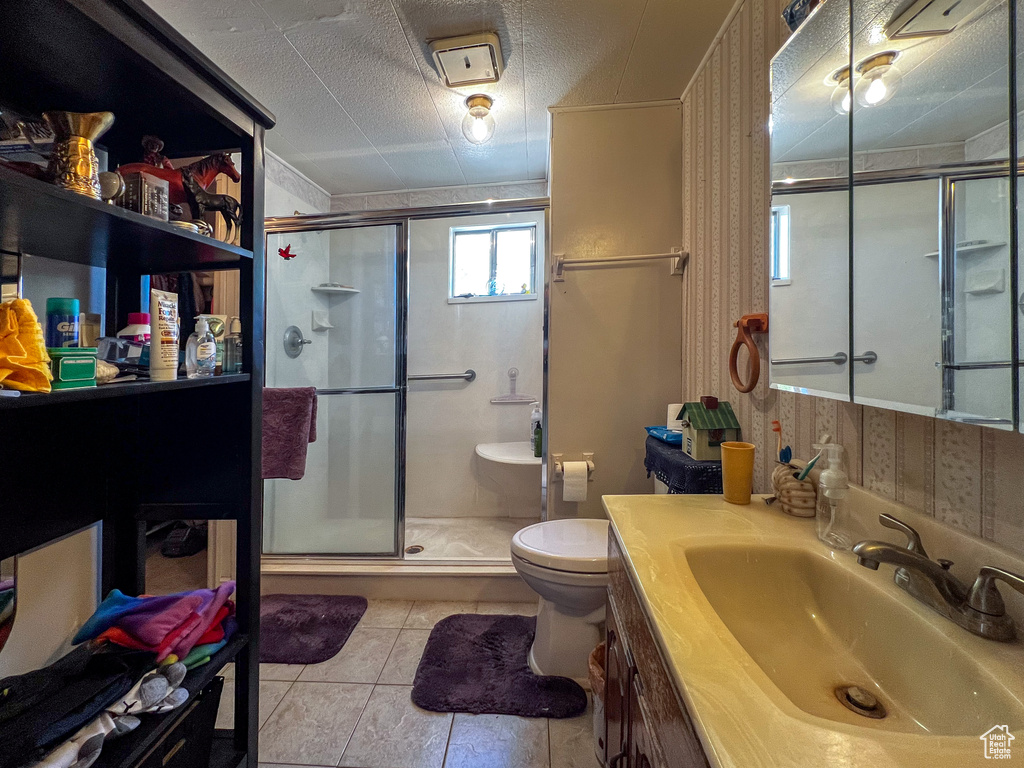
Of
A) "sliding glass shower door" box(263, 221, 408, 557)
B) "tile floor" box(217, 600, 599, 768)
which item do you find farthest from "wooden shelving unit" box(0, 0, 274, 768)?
"sliding glass shower door" box(263, 221, 408, 557)

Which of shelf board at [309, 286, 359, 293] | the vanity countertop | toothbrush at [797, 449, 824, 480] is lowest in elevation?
the vanity countertop

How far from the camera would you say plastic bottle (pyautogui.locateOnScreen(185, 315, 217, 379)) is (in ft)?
2.81

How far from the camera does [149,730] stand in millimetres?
699

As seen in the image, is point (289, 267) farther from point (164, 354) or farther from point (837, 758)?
point (837, 758)

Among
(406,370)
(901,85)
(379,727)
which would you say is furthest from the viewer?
(406,370)

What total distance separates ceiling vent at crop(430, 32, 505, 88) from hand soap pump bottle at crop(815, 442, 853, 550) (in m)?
1.69

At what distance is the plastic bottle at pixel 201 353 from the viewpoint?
2.81 ft

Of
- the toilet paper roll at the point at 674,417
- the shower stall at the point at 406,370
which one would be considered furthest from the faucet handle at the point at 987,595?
the shower stall at the point at 406,370

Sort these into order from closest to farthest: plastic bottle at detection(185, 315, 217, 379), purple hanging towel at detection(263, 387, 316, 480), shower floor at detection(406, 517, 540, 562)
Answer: plastic bottle at detection(185, 315, 217, 379) → purple hanging towel at detection(263, 387, 316, 480) → shower floor at detection(406, 517, 540, 562)

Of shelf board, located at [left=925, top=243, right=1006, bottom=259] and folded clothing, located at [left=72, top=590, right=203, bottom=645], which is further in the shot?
folded clothing, located at [left=72, top=590, right=203, bottom=645]

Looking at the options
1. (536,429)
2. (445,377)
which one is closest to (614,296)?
(536,429)

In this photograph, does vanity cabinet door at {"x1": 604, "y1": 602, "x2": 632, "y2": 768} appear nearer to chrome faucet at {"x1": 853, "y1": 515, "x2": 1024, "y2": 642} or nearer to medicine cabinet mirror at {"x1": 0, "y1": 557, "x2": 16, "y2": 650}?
Result: chrome faucet at {"x1": 853, "y1": 515, "x2": 1024, "y2": 642}

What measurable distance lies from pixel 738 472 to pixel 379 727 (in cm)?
132

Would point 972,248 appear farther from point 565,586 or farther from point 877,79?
point 565,586
